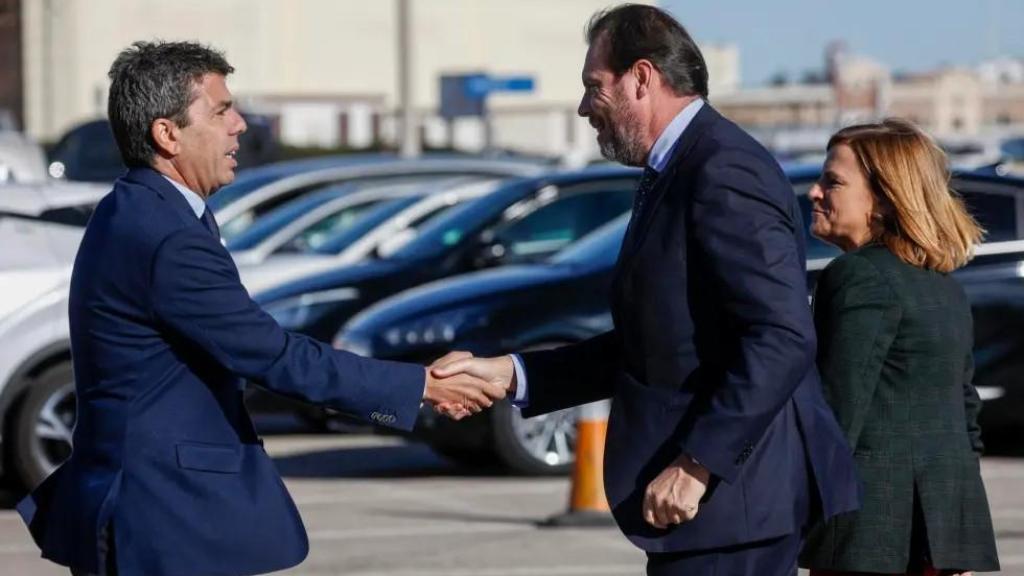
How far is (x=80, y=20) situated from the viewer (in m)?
58.6

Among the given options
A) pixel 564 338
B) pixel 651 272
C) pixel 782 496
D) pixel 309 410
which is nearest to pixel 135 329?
pixel 651 272

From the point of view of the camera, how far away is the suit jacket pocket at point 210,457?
450 centimetres

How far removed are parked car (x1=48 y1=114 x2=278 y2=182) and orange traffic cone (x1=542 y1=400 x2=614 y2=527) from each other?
16979 mm

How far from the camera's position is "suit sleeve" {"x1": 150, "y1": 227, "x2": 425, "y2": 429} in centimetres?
452

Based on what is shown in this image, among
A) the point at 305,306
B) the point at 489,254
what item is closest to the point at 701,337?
the point at 489,254

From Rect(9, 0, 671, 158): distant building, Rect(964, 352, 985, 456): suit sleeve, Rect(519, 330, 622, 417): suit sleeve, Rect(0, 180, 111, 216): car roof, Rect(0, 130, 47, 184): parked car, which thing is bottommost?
Rect(9, 0, 671, 158): distant building

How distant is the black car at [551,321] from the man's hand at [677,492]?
21.8ft

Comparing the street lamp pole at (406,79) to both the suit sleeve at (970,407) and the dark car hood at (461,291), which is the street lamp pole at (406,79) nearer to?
the dark car hood at (461,291)

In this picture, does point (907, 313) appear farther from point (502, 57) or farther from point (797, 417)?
point (502, 57)

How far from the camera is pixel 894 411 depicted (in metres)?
5.05

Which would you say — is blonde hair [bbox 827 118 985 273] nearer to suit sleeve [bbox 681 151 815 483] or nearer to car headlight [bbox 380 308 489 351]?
suit sleeve [bbox 681 151 815 483]

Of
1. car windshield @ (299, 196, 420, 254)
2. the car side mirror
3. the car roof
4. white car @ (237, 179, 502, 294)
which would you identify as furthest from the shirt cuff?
car windshield @ (299, 196, 420, 254)

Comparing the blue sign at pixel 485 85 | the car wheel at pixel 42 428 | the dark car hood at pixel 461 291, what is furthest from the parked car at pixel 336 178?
the blue sign at pixel 485 85

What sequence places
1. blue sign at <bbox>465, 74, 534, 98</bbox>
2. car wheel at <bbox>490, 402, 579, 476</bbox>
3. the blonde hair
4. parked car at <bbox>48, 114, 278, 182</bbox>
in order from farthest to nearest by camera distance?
blue sign at <bbox>465, 74, 534, 98</bbox>
parked car at <bbox>48, 114, 278, 182</bbox>
car wheel at <bbox>490, 402, 579, 476</bbox>
the blonde hair
